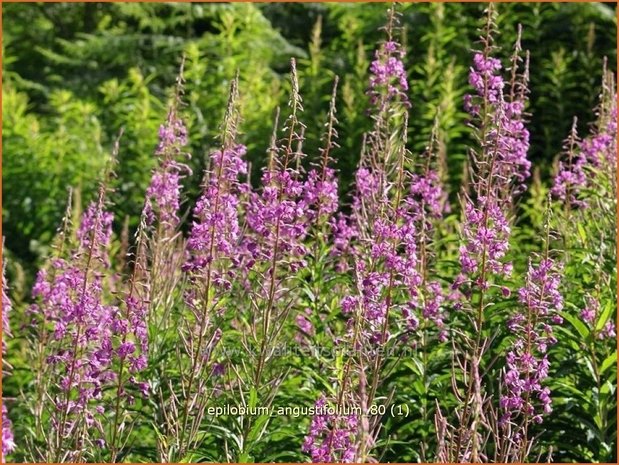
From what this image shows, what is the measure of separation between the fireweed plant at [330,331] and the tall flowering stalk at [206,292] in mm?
16

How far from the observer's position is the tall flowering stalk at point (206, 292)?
12.0 ft

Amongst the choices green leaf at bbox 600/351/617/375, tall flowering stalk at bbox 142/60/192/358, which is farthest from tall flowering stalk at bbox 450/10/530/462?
tall flowering stalk at bbox 142/60/192/358

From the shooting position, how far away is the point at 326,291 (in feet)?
14.6

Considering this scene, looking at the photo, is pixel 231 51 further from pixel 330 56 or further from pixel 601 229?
pixel 601 229

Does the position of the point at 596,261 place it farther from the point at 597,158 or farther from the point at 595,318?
the point at 597,158

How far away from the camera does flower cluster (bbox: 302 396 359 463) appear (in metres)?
3.40

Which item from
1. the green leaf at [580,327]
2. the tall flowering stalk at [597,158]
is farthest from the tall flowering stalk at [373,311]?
the tall flowering stalk at [597,158]

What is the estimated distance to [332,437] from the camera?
3414mm

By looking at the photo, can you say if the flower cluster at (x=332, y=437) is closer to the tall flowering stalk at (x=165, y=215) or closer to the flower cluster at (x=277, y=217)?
the flower cluster at (x=277, y=217)

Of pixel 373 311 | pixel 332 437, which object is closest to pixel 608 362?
pixel 373 311

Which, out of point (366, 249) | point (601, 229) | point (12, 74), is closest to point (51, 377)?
point (366, 249)

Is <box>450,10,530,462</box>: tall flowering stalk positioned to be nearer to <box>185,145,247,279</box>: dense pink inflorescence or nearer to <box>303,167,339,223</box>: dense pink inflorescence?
<box>303,167,339,223</box>: dense pink inflorescence

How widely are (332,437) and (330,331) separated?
3.22ft

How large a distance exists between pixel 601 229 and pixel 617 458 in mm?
1293
